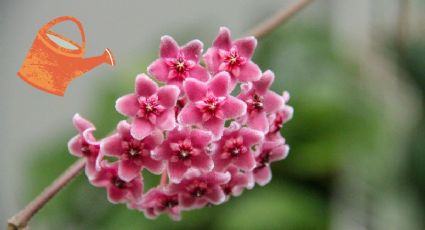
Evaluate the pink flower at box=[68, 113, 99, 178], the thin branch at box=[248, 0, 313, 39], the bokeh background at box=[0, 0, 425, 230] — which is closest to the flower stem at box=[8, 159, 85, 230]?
the pink flower at box=[68, 113, 99, 178]

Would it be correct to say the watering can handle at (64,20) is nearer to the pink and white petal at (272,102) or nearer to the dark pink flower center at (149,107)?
the dark pink flower center at (149,107)

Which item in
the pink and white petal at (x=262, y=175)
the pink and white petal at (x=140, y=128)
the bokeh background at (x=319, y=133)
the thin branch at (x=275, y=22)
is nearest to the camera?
the pink and white petal at (x=140, y=128)

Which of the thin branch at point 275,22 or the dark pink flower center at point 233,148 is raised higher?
the thin branch at point 275,22

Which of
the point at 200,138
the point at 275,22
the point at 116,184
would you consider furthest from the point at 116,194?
the point at 275,22

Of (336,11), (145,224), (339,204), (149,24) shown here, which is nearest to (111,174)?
(149,24)

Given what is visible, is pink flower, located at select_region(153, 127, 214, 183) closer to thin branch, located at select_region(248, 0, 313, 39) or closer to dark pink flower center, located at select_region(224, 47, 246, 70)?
dark pink flower center, located at select_region(224, 47, 246, 70)

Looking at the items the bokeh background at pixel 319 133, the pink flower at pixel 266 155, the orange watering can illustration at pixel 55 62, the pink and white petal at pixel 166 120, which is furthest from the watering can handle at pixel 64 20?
the bokeh background at pixel 319 133
